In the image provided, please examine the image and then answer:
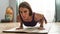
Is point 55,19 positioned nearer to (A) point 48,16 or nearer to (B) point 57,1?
(A) point 48,16

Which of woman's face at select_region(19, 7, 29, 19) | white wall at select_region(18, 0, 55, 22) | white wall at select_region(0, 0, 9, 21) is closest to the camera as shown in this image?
woman's face at select_region(19, 7, 29, 19)

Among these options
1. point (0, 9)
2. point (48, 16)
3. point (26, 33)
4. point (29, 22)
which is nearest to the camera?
point (26, 33)

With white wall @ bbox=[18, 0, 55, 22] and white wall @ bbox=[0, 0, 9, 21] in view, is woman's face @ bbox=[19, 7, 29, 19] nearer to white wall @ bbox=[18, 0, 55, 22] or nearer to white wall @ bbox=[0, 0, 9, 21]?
white wall @ bbox=[0, 0, 9, 21]

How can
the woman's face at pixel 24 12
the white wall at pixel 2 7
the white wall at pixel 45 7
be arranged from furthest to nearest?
the white wall at pixel 45 7
the white wall at pixel 2 7
the woman's face at pixel 24 12

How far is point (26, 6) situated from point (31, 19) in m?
0.09

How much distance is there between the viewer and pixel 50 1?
2889mm

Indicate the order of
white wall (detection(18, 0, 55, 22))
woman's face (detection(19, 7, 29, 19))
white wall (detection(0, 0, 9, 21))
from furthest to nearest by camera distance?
white wall (detection(18, 0, 55, 22)) → white wall (detection(0, 0, 9, 21)) → woman's face (detection(19, 7, 29, 19))

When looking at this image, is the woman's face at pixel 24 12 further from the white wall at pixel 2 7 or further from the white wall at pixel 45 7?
the white wall at pixel 45 7

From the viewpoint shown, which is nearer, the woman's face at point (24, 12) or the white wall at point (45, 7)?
the woman's face at point (24, 12)

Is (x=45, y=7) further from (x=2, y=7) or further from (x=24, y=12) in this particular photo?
(x=24, y=12)

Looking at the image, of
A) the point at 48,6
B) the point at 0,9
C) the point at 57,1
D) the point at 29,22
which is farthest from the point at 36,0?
the point at 29,22

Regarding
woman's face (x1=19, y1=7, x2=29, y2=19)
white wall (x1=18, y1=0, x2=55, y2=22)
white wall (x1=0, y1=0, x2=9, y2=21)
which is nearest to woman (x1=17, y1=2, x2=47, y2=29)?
woman's face (x1=19, y1=7, x2=29, y2=19)

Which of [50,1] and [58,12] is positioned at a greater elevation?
[50,1]

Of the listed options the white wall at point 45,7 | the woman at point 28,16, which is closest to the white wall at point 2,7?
the white wall at point 45,7
